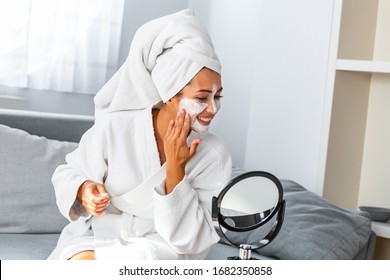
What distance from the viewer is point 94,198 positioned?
4.92 feet

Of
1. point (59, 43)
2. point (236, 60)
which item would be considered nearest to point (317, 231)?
point (236, 60)

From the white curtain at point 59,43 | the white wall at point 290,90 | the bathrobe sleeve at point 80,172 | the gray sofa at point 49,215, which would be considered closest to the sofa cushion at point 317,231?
the gray sofa at point 49,215

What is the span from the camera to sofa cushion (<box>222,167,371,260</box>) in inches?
91.2

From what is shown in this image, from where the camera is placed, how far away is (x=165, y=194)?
154 centimetres

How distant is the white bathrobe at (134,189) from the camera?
1556 mm

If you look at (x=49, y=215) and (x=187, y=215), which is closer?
(x=187, y=215)

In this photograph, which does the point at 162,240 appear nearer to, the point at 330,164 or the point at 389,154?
the point at 330,164

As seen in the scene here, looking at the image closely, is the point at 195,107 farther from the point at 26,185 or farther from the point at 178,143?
the point at 26,185

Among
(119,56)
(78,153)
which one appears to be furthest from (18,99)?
(78,153)

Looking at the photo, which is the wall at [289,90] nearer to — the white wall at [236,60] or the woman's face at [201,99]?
the white wall at [236,60]

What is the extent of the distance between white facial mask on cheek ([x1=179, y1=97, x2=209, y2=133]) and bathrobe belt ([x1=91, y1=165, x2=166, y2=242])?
12cm

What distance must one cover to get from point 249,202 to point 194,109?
1.02 feet

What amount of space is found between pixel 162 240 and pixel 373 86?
5.28 ft

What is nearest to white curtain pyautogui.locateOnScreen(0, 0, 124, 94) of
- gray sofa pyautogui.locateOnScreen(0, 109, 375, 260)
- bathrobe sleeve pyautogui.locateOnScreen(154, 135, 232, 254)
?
gray sofa pyautogui.locateOnScreen(0, 109, 375, 260)
